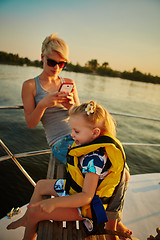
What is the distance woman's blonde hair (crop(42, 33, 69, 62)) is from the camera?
5.41ft

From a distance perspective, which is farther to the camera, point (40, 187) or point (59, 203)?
point (40, 187)

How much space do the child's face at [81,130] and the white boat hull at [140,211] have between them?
1.09 metres

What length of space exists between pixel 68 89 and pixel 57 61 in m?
0.32

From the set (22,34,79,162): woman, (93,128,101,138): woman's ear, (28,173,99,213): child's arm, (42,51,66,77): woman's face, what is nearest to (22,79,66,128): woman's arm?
(22,34,79,162): woman

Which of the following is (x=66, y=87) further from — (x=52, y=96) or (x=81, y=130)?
(x=81, y=130)

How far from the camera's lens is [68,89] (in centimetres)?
160

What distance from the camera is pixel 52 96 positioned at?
1.50m

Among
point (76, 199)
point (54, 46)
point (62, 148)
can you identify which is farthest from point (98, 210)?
point (54, 46)

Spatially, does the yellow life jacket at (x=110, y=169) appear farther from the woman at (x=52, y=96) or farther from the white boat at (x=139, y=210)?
the white boat at (x=139, y=210)

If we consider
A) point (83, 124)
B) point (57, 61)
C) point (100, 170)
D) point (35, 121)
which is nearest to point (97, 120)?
point (83, 124)

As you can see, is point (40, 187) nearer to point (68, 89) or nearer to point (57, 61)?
point (68, 89)

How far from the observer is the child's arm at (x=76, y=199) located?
2.95 feet

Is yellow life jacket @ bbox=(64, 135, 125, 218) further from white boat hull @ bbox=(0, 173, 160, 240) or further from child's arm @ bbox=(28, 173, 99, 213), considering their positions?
white boat hull @ bbox=(0, 173, 160, 240)

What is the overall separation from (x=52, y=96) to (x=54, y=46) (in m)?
0.50
